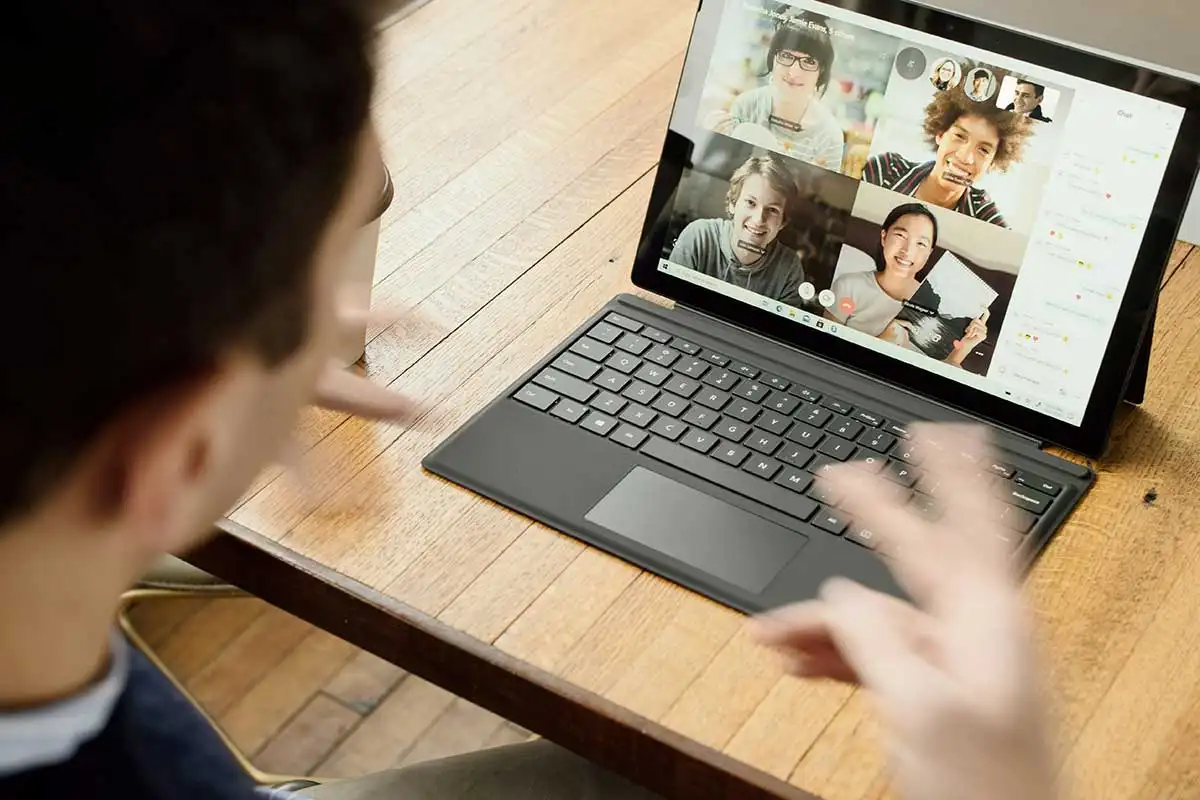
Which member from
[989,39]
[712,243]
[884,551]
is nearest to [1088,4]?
[989,39]

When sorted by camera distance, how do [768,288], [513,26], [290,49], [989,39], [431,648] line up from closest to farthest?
[290,49]
[431,648]
[989,39]
[768,288]
[513,26]

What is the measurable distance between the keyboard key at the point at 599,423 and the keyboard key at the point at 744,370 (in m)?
0.11

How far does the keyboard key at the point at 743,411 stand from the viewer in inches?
44.3

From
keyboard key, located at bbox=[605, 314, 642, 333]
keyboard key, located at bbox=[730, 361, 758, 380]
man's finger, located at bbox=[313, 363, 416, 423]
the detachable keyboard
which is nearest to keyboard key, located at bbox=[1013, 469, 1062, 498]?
the detachable keyboard

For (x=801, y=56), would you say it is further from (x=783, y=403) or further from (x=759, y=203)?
(x=783, y=403)

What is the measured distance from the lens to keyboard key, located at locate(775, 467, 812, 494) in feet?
3.52

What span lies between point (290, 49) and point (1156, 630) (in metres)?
0.73

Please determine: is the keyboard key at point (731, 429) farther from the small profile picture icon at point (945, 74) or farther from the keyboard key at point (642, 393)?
the small profile picture icon at point (945, 74)

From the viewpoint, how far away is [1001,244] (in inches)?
43.4

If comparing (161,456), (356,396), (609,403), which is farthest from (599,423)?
(161,456)

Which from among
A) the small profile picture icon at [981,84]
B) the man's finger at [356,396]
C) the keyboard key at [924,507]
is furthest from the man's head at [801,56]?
the man's finger at [356,396]

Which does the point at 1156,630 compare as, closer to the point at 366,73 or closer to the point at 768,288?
the point at 768,288

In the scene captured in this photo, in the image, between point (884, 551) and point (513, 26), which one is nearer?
point (884, 551)

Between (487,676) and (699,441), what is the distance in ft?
0.83
